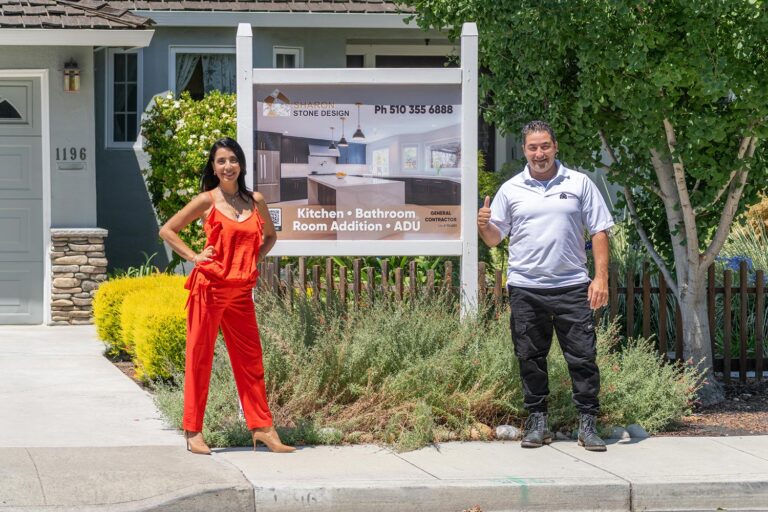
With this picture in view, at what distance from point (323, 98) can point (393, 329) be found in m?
1.64

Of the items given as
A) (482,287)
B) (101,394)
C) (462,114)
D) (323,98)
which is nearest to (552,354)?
(482,287)

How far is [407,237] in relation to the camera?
848cm

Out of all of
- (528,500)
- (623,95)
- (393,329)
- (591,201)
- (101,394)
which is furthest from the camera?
(101,394)

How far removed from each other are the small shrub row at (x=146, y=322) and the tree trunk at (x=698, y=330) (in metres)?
3.88

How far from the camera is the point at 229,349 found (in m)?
7.34

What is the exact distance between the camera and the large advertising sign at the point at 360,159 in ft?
27.3

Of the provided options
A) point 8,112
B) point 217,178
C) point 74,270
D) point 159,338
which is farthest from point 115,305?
point 217,178

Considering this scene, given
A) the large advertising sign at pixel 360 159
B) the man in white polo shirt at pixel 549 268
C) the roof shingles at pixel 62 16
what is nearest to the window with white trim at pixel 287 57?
the roof shingles at pixel 62 16

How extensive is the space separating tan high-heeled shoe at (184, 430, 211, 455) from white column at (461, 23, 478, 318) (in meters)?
2.12

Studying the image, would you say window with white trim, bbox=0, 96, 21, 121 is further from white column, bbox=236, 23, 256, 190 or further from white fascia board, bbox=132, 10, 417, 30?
white column, bbox=236, 23, 256, 190

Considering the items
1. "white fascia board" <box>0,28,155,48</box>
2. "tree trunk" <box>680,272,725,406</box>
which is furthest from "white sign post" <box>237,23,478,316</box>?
"white fascia board" <box>0,28,155,48</box>

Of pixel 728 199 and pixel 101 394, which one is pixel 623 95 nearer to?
pixel 728 199

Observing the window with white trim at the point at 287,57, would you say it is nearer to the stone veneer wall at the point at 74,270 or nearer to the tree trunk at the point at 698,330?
the stone veneer wall at the point at 74,270

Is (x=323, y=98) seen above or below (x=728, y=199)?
above
